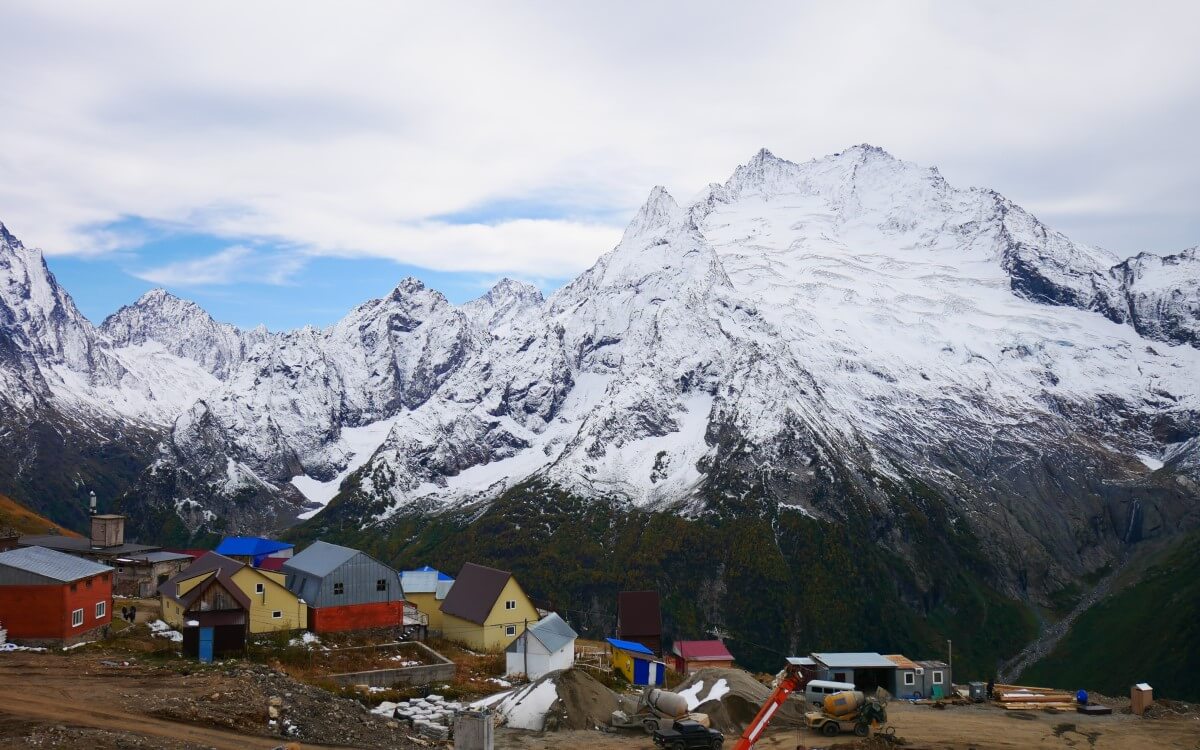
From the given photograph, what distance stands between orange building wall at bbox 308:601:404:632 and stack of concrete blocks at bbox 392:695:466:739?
1767 centimetres

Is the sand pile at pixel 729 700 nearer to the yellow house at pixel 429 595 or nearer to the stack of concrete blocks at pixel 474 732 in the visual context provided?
the stack of concrete blocks at pixel 474 732

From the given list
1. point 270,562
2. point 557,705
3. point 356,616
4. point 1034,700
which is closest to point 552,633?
point 356,616

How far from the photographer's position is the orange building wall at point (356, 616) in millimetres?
60969

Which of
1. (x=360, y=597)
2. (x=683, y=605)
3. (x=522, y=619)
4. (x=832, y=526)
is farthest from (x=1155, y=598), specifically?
(x=360, y=597)

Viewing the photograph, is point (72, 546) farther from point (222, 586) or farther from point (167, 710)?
point (167, 710)

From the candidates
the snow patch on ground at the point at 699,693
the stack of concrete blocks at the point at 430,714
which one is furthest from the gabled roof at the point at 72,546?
the snow patch on ground at the point at 699,693

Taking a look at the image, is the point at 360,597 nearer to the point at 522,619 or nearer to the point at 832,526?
the point at 522,619

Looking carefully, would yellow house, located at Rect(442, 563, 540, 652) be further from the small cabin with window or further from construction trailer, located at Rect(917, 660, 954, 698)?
construction trailer, located at Rect(917, 660, 954, 698)

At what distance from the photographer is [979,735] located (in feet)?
149

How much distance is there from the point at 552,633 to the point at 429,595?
21556 mm

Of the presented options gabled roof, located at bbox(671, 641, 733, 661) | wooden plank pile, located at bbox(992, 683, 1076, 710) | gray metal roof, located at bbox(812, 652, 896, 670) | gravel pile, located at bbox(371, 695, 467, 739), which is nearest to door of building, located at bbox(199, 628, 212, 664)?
gravel pile, located at bbox(371, 695, 467, 739)

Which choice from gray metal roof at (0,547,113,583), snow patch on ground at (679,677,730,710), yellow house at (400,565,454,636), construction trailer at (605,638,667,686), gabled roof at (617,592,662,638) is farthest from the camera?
gabled roof at (617,592,662,638)

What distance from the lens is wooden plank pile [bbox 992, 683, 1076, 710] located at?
54625mm

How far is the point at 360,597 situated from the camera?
206ft
